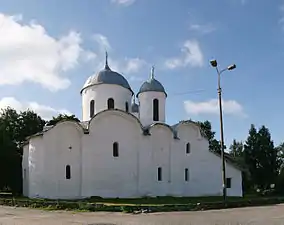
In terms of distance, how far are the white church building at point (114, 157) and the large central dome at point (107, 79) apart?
11 centimetres

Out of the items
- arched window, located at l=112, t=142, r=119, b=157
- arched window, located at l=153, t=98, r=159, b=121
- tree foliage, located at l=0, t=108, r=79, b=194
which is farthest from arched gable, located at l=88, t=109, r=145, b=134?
tree foliage, located at l=0, t=108, r=79, b=194

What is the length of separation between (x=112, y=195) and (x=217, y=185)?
11640 millimetres

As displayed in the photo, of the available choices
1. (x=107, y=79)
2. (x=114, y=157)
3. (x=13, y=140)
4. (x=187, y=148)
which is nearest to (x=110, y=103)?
(x=107, y=79)

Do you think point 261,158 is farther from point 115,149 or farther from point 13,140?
point 13,140

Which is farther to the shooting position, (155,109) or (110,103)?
(155,109)

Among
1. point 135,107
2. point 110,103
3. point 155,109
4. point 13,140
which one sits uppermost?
point 135,107

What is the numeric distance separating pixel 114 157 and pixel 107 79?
29.5ft

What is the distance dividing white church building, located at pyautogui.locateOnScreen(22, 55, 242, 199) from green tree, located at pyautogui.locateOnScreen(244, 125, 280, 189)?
758 inches

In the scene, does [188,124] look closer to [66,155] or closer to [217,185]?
[217,185]

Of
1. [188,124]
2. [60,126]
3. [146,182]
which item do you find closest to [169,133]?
[188,124]

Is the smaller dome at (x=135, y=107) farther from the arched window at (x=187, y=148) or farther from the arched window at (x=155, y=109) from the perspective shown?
the arched window at (x=187, y=148)

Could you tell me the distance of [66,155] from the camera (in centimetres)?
3322

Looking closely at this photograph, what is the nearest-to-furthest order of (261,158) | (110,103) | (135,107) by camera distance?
1. (110,103)
2. (135,107)
3. (261,158)

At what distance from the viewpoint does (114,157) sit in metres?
33.6
